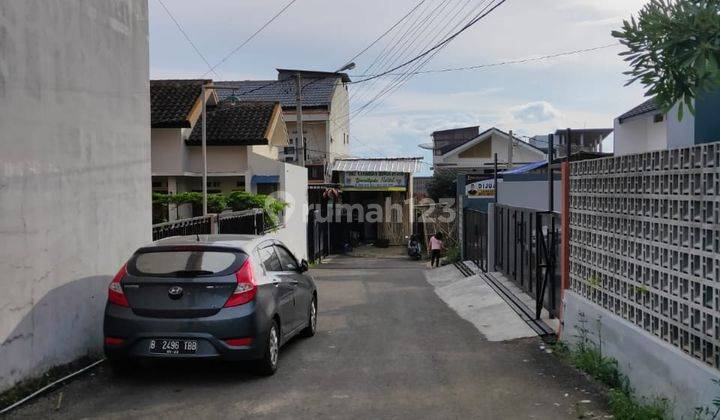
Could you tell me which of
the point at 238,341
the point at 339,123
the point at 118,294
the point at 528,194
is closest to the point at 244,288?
the point at 238,341

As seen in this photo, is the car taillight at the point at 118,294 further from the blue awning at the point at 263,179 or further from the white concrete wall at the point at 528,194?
the blue awning at the point at 263,179

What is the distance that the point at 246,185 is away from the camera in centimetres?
2706

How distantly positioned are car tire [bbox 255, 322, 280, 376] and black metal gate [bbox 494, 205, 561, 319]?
14.6 feet

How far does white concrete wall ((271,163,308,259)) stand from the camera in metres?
23.4

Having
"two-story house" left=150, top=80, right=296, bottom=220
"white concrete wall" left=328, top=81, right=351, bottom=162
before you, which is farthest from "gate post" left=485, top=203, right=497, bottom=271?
"white concrete wall" left=328, top=81, right=351, bottom=162

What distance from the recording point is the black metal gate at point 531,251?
10.5 meters

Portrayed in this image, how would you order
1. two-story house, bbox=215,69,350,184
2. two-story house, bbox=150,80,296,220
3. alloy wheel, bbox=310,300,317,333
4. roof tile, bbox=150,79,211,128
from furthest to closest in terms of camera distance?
two-story house, bbox=215,69,350,184 < two-story house, bbox=150,80,296,220 < roof tile, bbox=150,79,211,128 < alloy wheel, bbox=310,300,317,333

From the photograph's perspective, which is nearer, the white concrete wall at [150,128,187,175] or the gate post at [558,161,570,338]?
the gate post at [558,161,570,338]

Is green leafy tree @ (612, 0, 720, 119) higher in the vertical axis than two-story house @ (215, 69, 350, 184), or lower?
lower

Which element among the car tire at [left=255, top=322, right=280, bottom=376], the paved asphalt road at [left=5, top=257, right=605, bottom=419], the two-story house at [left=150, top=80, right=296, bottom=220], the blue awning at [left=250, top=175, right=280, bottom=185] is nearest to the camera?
the paved asphalt road at [left=5, top=257, right=605, bottom=419]

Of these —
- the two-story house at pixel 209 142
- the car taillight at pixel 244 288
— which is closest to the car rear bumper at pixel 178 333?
the car taillight at pixel 244 288

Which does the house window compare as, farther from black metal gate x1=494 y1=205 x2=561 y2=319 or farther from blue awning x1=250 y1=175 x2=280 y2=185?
black metal gate x1=494 y1=205 x2=561 y2=319

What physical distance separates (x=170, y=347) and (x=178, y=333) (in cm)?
16

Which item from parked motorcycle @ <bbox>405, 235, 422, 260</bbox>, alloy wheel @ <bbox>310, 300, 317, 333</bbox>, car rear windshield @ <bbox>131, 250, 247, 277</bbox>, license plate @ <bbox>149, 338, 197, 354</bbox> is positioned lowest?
parked motorcycle @ <bbox>405, 235, 422, 260</bbox>
